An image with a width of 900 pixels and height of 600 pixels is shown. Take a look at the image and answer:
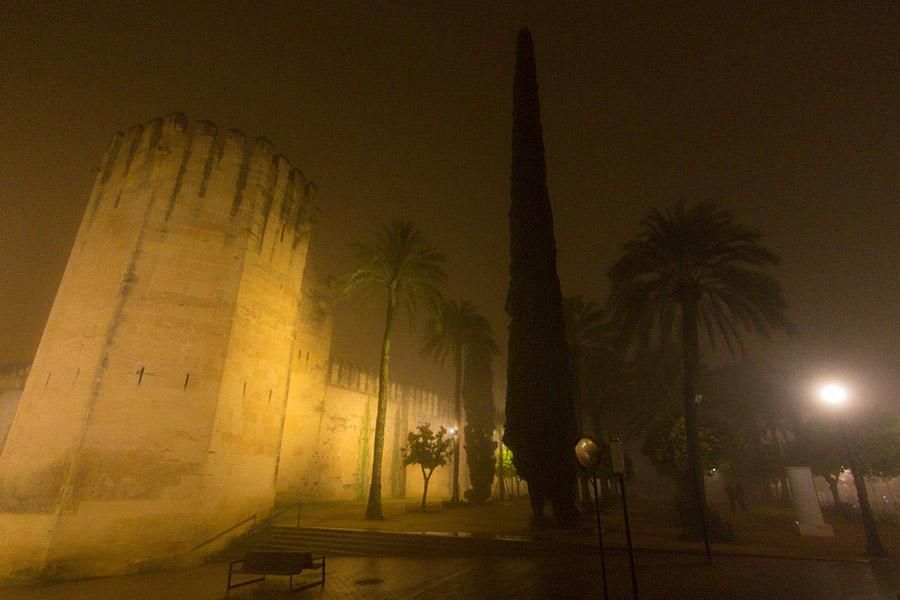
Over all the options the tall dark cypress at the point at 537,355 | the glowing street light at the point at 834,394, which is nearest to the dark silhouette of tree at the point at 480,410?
the tall dark cypress at the point at 537,355

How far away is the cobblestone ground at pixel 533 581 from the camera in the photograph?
27.1 feet

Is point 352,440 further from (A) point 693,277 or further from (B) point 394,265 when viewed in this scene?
(A) point 693,277

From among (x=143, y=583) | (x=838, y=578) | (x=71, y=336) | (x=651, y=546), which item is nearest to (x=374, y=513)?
(x=143, y=583)

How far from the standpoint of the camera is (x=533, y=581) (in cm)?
909

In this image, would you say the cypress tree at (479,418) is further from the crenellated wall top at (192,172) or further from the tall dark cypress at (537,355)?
the crenellated wall top at (192,172)

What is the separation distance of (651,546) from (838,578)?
13.5ft

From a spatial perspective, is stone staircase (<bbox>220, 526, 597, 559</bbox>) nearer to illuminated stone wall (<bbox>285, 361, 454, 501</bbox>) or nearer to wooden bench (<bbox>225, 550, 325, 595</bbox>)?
wooden bench (<bbox>225, 550, 325, 595</bbox>)

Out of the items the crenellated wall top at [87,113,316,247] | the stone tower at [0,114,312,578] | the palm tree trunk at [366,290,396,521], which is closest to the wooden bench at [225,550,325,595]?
the stone tower at [0,114,312,578]

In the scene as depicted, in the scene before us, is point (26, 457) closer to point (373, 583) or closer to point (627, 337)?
point (373, 583)

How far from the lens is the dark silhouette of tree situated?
95.5ft

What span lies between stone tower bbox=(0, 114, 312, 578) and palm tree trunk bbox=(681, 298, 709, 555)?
14537 mm

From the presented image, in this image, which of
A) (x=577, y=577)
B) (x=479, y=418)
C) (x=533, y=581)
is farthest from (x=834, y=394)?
(x=479, y=418)

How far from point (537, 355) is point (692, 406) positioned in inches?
224

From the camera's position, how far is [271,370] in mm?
16094
